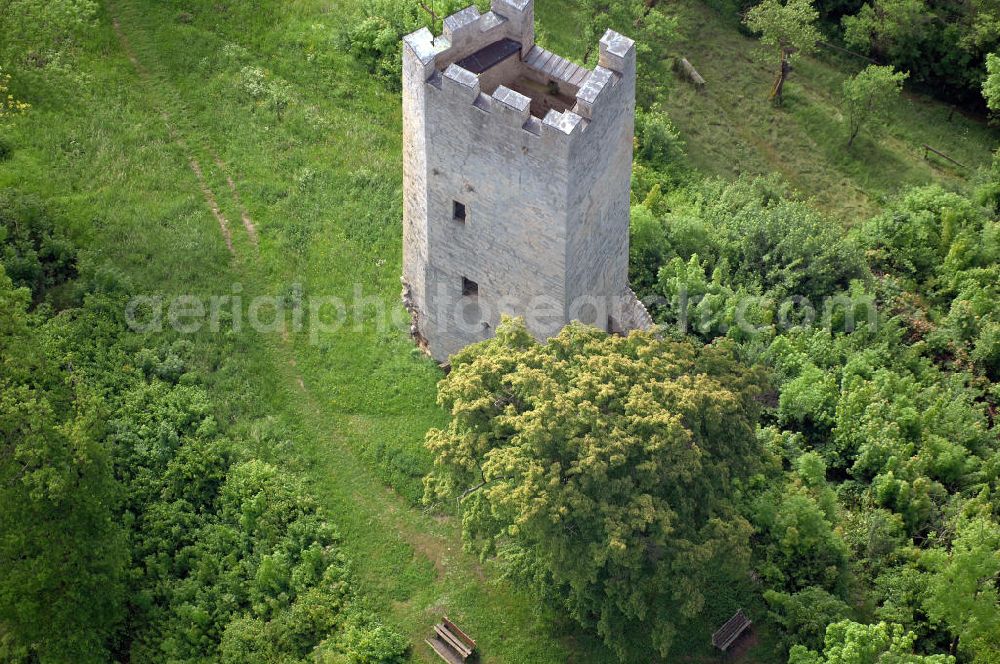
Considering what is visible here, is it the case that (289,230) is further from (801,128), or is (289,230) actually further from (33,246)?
(801,128)

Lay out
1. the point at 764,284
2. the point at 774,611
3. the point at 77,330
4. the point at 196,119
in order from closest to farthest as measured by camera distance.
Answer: the point at 774,611, the point at 77,330, the point at 764,284, the point at 196,119

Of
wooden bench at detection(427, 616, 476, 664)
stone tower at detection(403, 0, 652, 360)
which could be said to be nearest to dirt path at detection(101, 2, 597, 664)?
wooden bench at detection(427, 616, 476, 664)

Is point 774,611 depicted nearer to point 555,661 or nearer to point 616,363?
point 555,661

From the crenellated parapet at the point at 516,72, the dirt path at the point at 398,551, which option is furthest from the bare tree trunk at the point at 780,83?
the dirt path at the point at 398,551

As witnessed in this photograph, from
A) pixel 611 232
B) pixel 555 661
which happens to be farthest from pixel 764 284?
pixel 555 661

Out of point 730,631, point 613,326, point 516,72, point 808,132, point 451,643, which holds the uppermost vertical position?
point 808,132

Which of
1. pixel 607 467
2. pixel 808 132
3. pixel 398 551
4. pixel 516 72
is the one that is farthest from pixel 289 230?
pixel 808 132
